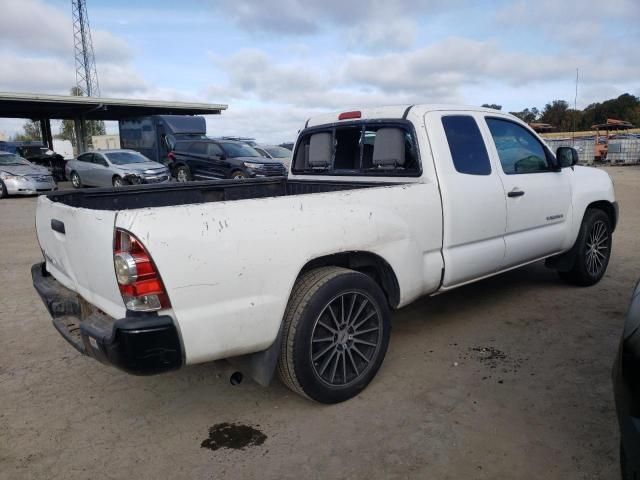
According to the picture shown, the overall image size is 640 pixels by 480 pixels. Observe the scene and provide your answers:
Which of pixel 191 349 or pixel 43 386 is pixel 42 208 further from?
pixel 191 349

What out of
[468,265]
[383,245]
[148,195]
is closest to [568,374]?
[468,265]

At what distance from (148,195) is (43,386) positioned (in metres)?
1.61

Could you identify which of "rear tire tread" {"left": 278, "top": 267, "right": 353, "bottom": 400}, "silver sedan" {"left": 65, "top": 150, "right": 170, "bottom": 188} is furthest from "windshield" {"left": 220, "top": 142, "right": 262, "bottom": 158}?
"rear tire tread" {"left": 278, "top": 267, "right": 353, "bottom": 400}

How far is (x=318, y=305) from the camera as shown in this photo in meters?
2.87

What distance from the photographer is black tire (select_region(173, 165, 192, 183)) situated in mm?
17531

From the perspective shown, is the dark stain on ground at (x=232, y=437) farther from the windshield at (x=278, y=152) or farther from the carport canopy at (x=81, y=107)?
the carport canopy at (x=81, y=107)

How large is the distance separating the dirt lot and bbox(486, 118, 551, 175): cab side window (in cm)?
133

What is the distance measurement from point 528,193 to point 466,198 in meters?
0.92

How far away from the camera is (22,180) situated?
1573 centimetres

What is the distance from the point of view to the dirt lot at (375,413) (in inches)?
100

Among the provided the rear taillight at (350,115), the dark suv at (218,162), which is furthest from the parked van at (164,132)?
the rear taillight at (350,115)

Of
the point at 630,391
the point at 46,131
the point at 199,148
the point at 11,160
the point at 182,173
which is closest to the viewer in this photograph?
the point at 630,391

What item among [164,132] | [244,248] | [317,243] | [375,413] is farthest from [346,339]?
[164,132]

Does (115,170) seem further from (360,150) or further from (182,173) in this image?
(360,150)
